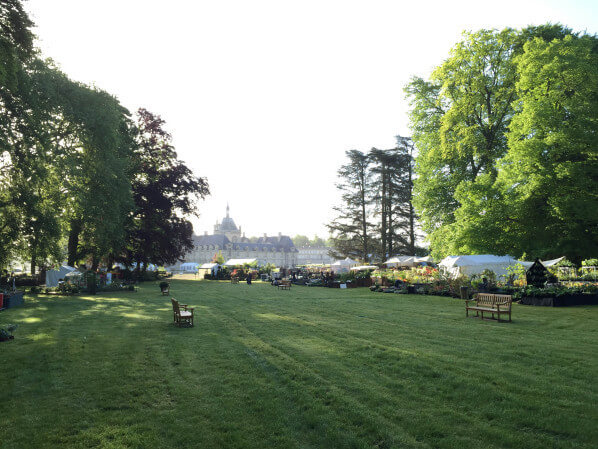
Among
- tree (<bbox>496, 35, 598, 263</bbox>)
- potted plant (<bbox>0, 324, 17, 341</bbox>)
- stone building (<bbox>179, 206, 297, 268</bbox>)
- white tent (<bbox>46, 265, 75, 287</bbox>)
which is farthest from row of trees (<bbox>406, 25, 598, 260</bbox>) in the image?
stone building (<bbox>179, 206, 297, 268</bbox>)

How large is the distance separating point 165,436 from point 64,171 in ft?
73.8

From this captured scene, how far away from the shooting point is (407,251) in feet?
152

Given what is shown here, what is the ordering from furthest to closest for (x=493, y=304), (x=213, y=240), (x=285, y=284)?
(x=213, y=240)
(x=285, y=284)
(x=493, y=304)

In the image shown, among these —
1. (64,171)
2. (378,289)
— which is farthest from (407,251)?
(64,171)

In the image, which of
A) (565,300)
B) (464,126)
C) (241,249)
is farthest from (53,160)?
(241,249)

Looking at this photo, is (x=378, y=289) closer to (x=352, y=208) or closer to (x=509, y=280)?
(x=509, y=280)

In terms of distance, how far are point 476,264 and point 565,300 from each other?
653 cm

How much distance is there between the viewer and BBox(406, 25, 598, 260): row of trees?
1939 centimetres

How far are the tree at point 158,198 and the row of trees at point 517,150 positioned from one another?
79.4 feet

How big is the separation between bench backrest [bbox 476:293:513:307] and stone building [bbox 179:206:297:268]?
112 meters

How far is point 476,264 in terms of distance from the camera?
76.0ft

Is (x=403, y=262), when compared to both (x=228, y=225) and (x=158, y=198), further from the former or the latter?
(x=228, y=225)

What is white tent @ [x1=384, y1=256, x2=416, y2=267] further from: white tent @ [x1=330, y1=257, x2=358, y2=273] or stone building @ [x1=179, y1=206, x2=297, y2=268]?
stone building @ [x1=179, y1=206, x2=297, y2=268]

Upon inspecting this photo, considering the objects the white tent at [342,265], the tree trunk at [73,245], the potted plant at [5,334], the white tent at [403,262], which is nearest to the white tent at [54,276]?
the tree trunk at [73,245]
